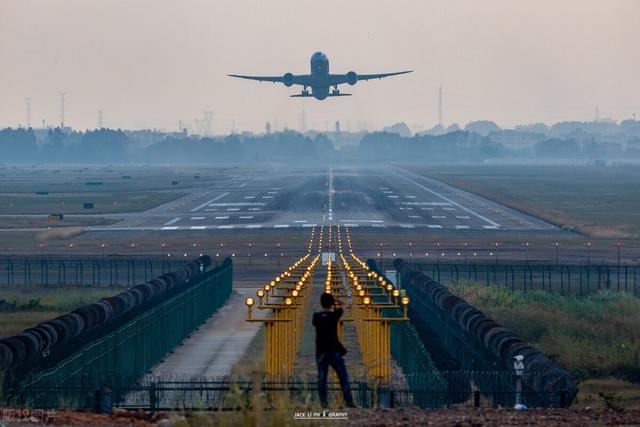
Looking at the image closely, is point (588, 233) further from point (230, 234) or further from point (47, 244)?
point (47, 244)

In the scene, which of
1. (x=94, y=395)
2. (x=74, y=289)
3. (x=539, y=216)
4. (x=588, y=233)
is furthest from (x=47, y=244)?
(x=94, y=395)

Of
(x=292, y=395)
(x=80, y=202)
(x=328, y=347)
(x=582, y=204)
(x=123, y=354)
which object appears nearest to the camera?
(x=328, y=347)

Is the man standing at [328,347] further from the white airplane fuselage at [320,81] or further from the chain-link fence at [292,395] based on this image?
the white airplane fuselage at [320,81]

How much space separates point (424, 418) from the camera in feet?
70.5

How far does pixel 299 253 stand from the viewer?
286 feet

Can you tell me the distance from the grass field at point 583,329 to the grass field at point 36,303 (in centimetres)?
1803

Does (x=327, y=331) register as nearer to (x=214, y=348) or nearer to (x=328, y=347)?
(x=328, y=347)

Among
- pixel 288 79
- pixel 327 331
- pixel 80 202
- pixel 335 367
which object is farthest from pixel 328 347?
pixel 80 202

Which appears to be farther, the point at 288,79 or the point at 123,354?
the point at 288,79

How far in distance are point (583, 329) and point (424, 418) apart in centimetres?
2819

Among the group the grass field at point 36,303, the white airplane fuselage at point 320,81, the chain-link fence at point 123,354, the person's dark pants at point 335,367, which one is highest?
the white airplane fuselage at point 320,81

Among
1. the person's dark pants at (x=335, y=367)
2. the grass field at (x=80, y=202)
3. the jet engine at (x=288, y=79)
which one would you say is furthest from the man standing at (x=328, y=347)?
the grass field at (x=80, y=202)

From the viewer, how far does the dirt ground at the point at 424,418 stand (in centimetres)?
2044

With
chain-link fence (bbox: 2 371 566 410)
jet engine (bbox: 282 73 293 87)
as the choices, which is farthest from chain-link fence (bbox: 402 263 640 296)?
jet engine (bbox: 282 73 293 87)
